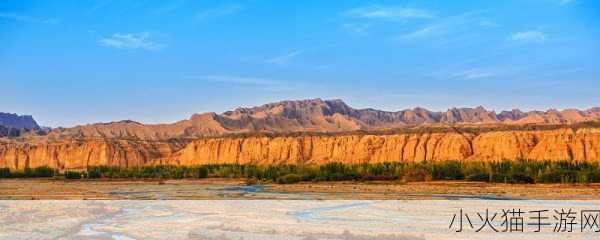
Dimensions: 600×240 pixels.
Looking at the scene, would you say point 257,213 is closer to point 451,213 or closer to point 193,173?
point 451,213

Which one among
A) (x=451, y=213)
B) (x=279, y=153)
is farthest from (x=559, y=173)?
(x=279, y=153)

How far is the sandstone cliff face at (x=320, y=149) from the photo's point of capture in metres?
78.9

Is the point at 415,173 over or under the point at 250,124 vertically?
under

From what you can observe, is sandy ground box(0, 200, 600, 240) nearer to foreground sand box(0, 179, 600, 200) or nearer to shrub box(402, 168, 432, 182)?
foreground sand box(0, 179, 600, 200)

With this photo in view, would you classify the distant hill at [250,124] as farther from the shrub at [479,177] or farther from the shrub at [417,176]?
the shrub at [479,177]

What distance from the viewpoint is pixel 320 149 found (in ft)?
325

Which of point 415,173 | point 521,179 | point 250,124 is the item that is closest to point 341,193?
point 521,179

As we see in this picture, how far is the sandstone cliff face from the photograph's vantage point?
78875 millimetres

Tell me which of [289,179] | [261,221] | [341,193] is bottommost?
[261,221]

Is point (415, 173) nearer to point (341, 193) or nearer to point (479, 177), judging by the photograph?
point (479, 177)

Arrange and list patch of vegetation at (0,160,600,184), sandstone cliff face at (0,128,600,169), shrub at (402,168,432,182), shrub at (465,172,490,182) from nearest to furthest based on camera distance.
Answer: patch of vegetation at (0,160,600,184), shrub at (465,172,490,182), shrub at (402,168,432,182), sandstone cliff face at (0,128,600,169)

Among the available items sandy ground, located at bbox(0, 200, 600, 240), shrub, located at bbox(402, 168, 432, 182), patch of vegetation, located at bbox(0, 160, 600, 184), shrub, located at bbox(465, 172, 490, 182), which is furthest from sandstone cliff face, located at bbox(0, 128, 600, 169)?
sandy ground, located at bbox(0, 200, 600, 240)

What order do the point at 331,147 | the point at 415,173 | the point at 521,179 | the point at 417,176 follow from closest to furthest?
the point at 521,179, the point at 417,176, the point at 415,173, the point at 331,147

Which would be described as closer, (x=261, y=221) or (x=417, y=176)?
(x=261, y=221)
